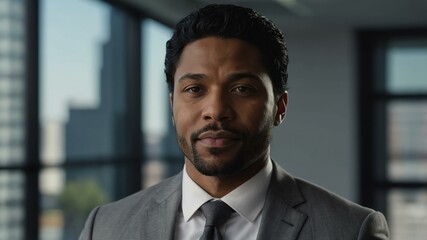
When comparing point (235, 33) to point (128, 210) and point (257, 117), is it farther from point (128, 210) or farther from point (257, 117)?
point (128, 210)

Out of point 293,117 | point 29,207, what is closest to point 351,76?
point 293,117

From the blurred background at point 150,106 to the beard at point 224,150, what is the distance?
2.98 metres

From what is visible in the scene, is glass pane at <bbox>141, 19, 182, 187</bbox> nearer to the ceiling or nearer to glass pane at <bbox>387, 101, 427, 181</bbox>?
the ceiling

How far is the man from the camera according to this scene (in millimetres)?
1289

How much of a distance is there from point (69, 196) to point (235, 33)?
3.81m

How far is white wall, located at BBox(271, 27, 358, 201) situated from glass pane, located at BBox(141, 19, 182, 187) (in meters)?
1.43

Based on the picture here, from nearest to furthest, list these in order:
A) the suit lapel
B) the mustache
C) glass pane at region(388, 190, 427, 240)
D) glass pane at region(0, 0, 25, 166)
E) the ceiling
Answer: the mustache, the suit lapel, glass pane at region(0, 0, 25, 166), the ceiling, glass pane at region(388, 190, 427, 240)

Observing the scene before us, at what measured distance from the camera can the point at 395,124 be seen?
8.12 metres

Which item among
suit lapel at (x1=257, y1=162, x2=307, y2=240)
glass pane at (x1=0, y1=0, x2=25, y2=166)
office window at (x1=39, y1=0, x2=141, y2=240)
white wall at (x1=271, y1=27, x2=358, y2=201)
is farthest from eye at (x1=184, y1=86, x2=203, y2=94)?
white wall at (x1=271, y1=27, x2=358, y2=201)

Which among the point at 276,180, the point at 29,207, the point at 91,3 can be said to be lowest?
the point at 29,207

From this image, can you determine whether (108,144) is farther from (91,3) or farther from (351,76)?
(351,76)

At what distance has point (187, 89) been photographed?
1318 millimetres

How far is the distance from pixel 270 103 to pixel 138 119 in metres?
5.23

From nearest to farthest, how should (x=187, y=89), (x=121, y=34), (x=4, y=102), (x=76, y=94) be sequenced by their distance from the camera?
(x=187, y=89)
(x=4, y=102)
(x=76, y=94)
(x=121, y=34)
